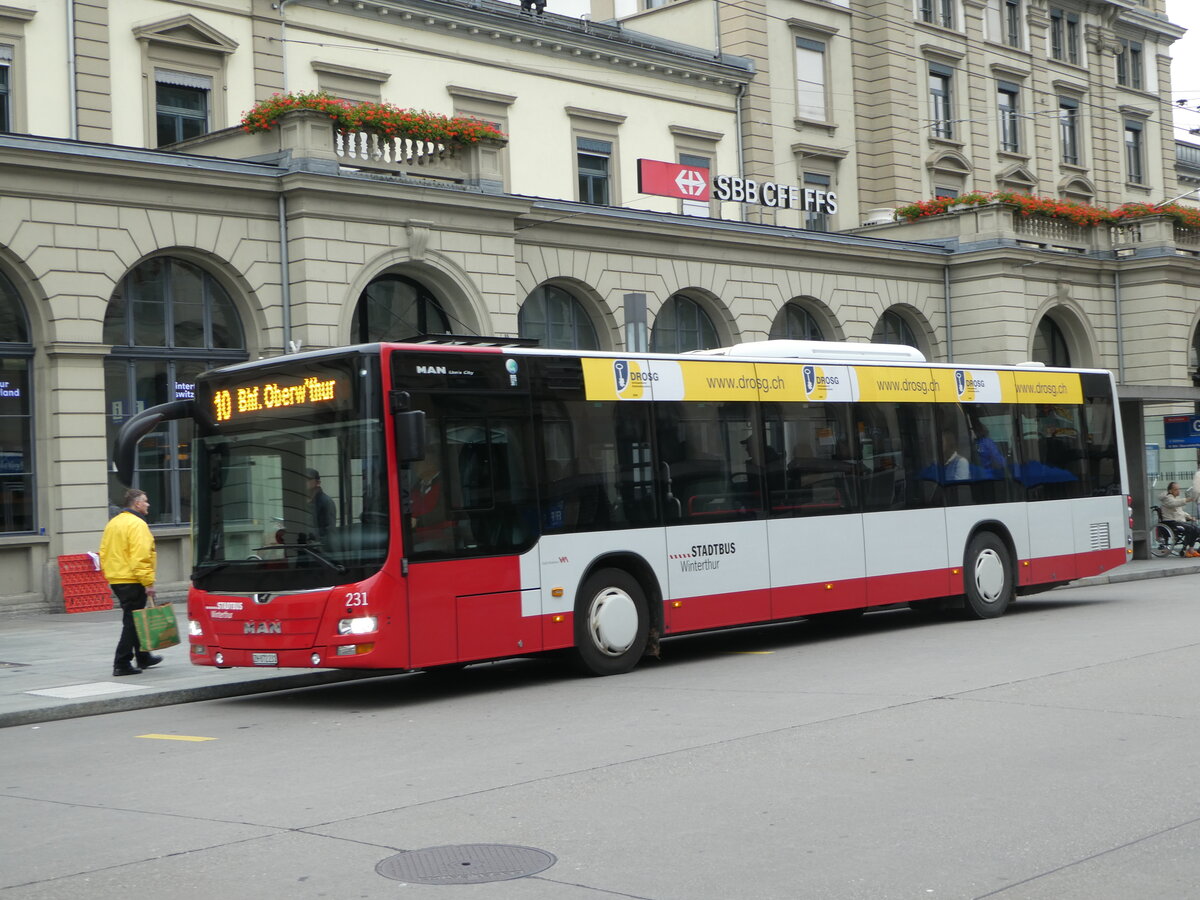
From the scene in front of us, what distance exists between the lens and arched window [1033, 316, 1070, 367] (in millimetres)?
38250

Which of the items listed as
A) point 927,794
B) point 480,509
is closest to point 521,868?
point 927,794

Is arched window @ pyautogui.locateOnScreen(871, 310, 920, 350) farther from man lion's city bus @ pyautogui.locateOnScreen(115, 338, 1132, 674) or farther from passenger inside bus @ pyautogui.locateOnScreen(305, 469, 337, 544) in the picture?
passenger inside bus @ pyautogui.locateOnScreen(305, 469, 337, 544)

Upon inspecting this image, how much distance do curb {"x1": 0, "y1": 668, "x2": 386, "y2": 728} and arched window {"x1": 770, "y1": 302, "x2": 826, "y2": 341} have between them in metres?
19.5

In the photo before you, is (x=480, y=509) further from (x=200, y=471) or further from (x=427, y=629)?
(x=200, y=471)

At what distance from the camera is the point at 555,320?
28.1 m

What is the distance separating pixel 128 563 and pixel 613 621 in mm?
4612

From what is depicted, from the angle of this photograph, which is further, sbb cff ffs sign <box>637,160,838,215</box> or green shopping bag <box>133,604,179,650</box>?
sbb cff ffs sign <box>637,160,838,215</box>

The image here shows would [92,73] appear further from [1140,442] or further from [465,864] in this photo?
[465,864]

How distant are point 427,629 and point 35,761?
10.4 feet

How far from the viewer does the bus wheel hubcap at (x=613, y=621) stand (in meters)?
13.5

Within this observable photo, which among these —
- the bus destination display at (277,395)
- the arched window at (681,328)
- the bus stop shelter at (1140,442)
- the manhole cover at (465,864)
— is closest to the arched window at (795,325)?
the arched window at (681,328)

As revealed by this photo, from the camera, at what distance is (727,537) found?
1468 cm

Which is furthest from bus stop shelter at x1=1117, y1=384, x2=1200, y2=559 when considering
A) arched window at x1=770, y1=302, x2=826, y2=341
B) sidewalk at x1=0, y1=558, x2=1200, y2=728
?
sidewalk at x1=0, y1=558, x2=1200, y2=728

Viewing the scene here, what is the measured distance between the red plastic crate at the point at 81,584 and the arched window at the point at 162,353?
118 centimetres
